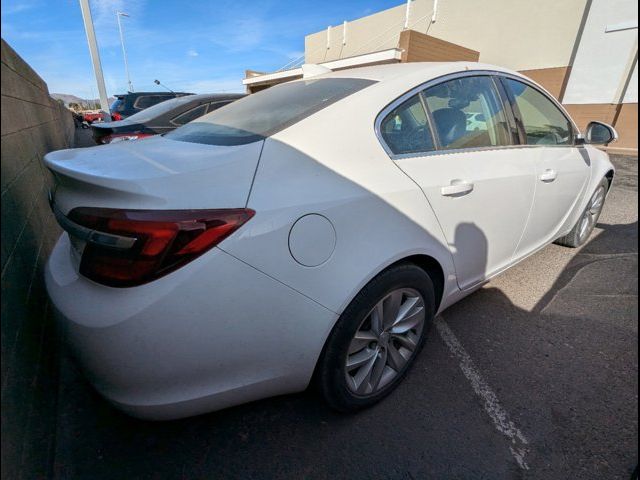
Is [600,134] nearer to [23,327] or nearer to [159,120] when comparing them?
[23,327]

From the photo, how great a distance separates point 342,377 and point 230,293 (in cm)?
74

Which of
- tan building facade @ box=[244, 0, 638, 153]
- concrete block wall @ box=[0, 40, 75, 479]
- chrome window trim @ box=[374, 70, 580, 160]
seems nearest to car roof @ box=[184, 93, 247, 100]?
concrete block wall @ box=[0, 40, 75, 479]

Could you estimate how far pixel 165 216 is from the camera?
1156 millimetres

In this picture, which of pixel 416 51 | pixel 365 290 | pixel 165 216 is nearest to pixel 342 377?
pixel 365 290

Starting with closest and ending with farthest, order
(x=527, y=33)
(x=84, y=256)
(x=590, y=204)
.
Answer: (x=84, y=256)
(x=590, y=204)
(x=527, y=33)

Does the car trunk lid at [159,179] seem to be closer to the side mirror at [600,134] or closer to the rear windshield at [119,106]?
the side mirror at [600,134]

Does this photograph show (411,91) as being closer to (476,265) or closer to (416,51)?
(476,265)

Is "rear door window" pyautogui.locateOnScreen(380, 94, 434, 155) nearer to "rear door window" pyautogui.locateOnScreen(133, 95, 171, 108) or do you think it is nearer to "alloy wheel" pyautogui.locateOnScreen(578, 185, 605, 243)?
"alloy wheel" pyautogui.locateOnScreen(578, 185, 605, 243)

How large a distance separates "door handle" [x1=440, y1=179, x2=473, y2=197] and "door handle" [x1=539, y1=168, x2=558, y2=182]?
0.94 meters

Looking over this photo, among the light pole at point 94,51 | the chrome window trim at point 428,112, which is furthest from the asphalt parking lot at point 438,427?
the light pole at point 94,51

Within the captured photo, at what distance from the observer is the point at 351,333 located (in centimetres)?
156

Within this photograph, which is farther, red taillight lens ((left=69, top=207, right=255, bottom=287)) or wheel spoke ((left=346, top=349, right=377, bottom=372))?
wheel spoke ((left=346, top=349, right=377, bottom=372))

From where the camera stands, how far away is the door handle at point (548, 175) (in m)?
2.52

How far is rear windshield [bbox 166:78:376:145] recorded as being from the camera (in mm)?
1615
